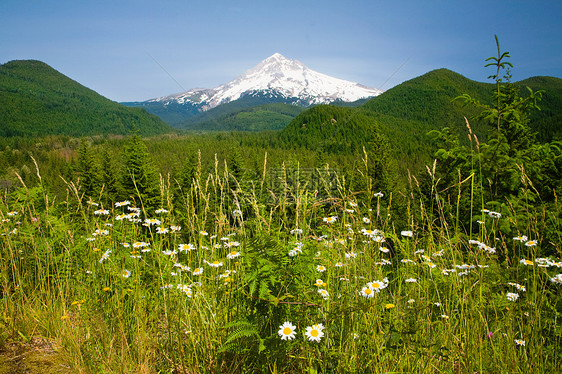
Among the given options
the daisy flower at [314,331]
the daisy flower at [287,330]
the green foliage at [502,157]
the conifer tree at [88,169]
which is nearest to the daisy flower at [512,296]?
the daisy flower at [314,331]

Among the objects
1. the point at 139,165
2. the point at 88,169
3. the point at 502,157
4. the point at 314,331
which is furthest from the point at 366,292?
the point at 88,169

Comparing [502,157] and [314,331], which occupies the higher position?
[502,157]

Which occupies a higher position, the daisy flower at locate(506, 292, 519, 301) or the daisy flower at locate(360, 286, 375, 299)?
the daisy flower at locate(360, 286, 375, 299)

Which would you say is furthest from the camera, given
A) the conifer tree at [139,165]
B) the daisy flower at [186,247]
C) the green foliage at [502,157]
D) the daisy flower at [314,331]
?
the conifer tree at [139,165]

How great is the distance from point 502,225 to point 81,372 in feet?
15.9

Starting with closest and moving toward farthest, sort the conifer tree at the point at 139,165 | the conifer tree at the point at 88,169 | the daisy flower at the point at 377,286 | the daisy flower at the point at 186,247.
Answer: the daisy flower at the point at 377,286 → the daisy flower at the point at 186,247 → the conifer tree at the point at 139,165 → the conifer tree at the point at 88,169

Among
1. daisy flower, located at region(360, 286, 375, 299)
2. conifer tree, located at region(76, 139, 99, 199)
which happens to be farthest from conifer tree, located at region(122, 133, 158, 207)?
daisy flower, located at region(360, 286, 375, 299)

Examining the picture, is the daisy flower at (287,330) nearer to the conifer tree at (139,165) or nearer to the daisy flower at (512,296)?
the daisy flower at (512,296)

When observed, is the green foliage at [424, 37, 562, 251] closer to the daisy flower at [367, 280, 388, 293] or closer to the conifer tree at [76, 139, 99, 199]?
the daisy flower at [367, 280, 388, 293]

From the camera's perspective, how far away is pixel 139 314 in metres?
2.10

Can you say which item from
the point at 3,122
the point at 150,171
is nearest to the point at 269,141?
the point at 150,171

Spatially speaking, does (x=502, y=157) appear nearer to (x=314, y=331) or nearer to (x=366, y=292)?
(x=366, y=292)

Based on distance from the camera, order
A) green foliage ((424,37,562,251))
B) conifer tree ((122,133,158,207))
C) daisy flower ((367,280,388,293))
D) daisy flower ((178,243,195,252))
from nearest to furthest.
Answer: daisy flower ((367,280,388,293))
daisy flower ((178,243,195,252))
green foliage ((424,37,562,251))
conifer tree ((122,133,158,207))

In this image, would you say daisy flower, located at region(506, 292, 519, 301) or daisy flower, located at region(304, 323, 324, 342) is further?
daisy flower, located at region(506, 292, 519, 301)
